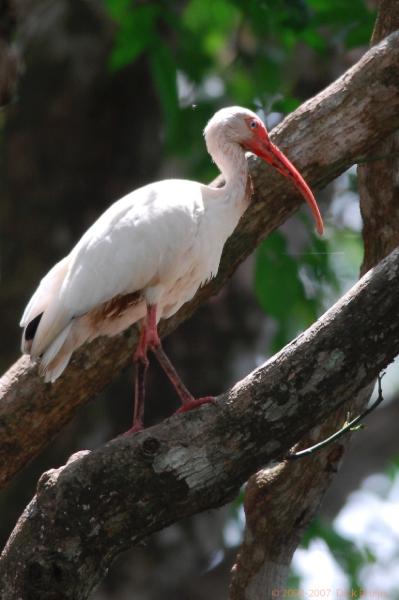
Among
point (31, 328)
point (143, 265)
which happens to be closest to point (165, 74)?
point (143, 265)

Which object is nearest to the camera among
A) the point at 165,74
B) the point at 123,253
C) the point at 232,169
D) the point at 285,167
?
the point at 123,253

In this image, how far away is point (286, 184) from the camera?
20.2 ft

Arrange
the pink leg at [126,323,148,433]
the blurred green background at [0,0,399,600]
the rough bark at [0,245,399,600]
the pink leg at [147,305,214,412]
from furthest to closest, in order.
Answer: the blurred green background at [0,0,399,600]
the pink leg at [126,323,148,433]
the pink leg at [147,305,214,412]
the rough bark at [0,245,399,600]

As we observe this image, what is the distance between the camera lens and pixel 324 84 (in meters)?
10.1

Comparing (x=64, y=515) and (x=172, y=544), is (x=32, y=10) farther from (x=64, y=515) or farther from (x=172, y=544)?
(x=64, y=515)

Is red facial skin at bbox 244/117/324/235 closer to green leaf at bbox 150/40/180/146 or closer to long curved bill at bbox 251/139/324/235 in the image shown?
long curved bill at bbox 251/139/324/235

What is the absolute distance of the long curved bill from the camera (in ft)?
19.3

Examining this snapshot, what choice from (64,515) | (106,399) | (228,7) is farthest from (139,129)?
(64,515)

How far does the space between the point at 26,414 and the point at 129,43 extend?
272 cm

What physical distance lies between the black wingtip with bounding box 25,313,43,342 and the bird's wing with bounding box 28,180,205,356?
0.09 meters

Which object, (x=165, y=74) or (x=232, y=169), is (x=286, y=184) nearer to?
(x=232, y=169)

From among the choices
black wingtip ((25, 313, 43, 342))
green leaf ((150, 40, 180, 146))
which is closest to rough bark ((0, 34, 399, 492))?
black wingtip ((25, 313, 43, 342))

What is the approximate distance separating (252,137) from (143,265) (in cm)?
102

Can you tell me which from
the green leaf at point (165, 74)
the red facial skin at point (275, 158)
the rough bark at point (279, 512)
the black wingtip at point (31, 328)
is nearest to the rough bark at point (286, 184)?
the red facial skin at point (275, 158)
